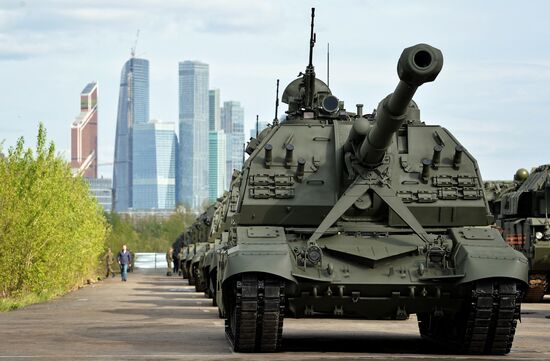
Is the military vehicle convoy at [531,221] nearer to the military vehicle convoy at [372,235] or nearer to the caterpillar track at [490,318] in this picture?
the military vehicle convoy at [372,235]

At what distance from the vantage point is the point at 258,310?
18312 millimetres

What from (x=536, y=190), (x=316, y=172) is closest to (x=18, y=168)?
(x=536, y=190)

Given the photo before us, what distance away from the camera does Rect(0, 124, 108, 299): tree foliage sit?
3547 centimetres

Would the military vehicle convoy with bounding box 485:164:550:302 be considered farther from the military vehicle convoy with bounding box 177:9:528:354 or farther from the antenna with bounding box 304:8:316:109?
the military vehicle convoy with bounding box 177:9:528:354

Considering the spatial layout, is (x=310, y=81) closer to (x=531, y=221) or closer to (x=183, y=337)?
(x=183, y=337)

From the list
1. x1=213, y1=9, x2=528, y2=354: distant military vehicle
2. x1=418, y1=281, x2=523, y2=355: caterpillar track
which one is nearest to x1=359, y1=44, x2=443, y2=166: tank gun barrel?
x1=213, y1=9, x2=528, y2=354: distant military vehicle

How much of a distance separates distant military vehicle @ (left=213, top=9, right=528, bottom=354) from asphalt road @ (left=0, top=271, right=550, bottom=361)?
1.66 ft

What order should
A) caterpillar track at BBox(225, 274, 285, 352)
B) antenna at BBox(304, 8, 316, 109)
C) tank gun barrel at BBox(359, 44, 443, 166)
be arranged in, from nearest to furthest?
tank gun barrel at BBox(359, 44, 443, 166), caterpillar track at BBox(225, 274, 285, 352), antenna at BBox(304, 8, 316, 109)

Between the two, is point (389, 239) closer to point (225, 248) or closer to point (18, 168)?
point (225, 248)

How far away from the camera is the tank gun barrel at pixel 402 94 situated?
1658cm

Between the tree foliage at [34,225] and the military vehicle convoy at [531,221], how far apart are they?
A: 1155 cm

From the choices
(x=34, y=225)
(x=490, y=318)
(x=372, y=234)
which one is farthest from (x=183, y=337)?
(x=34, y=225)

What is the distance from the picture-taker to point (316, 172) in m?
20.7

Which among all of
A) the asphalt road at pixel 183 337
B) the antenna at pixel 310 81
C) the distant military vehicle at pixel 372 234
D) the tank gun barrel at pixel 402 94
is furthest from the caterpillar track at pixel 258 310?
the antenna at pixel 310 81
